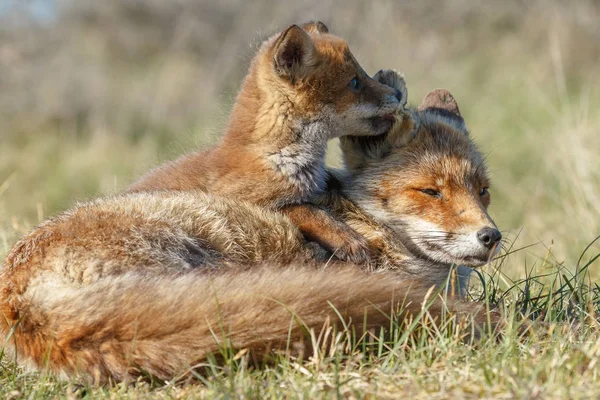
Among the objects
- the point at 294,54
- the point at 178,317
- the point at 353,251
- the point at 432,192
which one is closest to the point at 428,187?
the point at 432,192

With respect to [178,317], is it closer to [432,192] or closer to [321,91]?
[432,192]

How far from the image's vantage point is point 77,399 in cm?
342

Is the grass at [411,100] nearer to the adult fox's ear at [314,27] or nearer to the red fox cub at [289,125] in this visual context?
the adult fox's ear at [314,27]

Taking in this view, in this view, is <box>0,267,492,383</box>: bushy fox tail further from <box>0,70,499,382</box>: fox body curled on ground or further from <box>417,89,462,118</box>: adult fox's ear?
<box>417,89,462,118</box>: adult fox's ear

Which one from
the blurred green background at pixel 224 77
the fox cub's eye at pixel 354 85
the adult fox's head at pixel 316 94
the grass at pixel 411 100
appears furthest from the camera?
the blurred green background at pixel 224 77

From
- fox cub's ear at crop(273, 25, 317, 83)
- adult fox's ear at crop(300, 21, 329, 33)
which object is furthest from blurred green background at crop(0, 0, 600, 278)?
fox cub's ear at crop(273, 25, 317, 83)

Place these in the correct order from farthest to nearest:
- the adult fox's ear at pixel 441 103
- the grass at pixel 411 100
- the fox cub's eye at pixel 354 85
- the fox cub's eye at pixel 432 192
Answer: the adult fox's ear at pixel 441 103
the fox cub's eye at pixel 354 85
the fox cub's eye at pixel 432 192
the grass at pixel 411 100

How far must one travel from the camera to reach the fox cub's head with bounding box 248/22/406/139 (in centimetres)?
499

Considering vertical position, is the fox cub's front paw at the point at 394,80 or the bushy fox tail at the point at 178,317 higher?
the fox cub's front paw at the point at 394,80

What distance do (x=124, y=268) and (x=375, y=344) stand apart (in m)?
1.23

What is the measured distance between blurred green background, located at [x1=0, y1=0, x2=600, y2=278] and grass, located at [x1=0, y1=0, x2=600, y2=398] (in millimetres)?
43

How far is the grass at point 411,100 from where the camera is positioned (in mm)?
3291

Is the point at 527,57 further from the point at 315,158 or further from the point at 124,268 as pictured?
the point at 124,268

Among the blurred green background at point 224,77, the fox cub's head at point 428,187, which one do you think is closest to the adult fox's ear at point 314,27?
the fox cub's head at point 428,187
